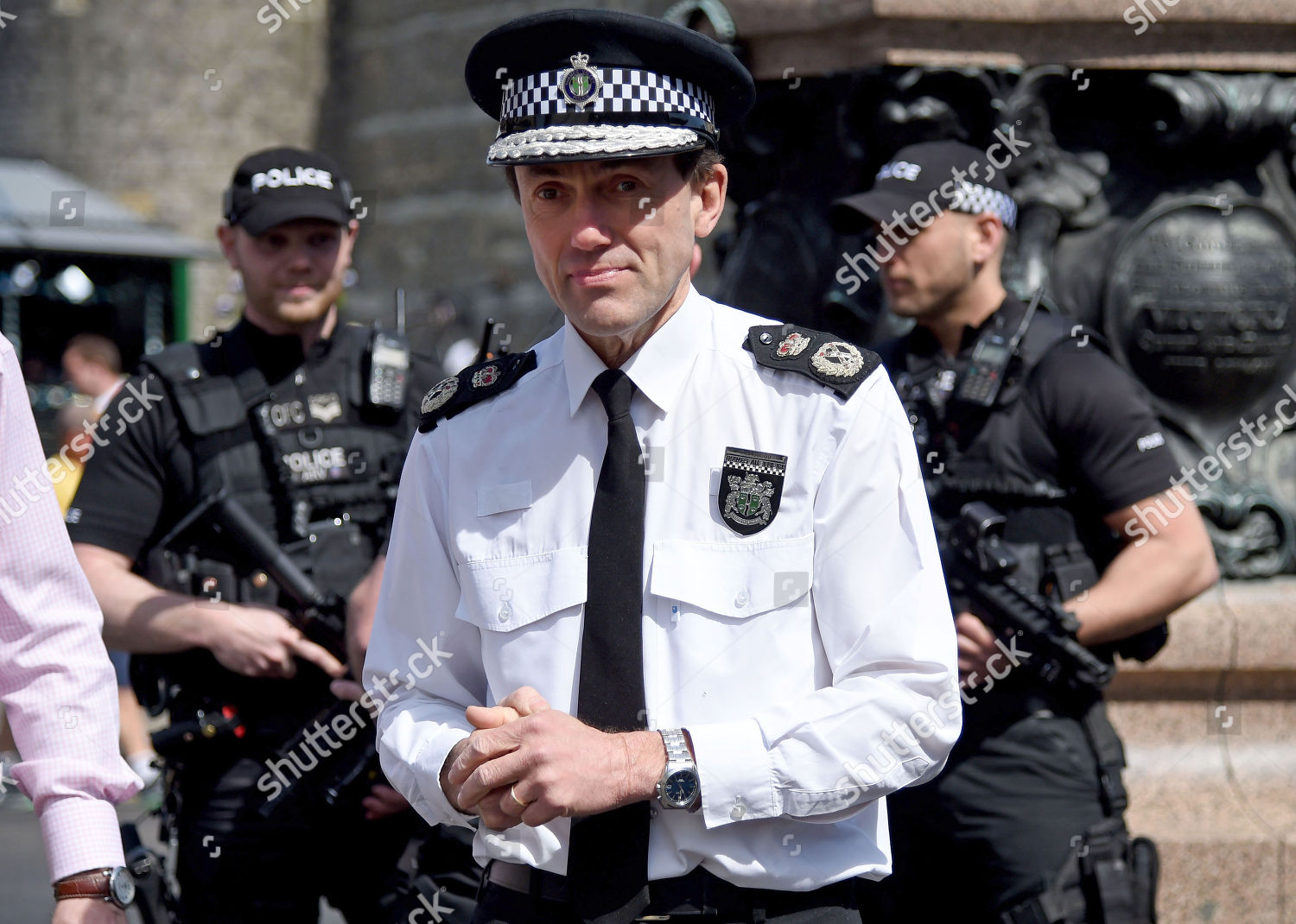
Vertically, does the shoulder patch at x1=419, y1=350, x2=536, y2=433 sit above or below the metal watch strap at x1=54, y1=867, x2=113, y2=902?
above

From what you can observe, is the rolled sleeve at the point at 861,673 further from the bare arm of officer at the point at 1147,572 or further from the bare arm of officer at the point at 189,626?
the bare arm of officer at the point at 189,626

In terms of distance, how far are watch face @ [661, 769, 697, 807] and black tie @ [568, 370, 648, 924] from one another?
0.36ft

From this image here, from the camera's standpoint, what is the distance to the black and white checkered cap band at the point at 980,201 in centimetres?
410

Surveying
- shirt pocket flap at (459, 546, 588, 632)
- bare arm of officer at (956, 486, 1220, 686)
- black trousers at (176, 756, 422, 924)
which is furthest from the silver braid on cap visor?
black trousers at (176, 756, 422, 924)

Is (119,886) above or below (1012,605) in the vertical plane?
below

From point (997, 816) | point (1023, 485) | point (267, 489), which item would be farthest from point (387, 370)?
point (997, 816)

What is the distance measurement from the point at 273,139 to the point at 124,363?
7585 millimetres

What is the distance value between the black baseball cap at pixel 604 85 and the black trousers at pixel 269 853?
1984 millimetres

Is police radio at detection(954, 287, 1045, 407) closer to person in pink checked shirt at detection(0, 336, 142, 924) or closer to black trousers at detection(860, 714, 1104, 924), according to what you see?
black trousers at detection(860, 714, 1104, 924)

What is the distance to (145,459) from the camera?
406cm

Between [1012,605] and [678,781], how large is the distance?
1727mm

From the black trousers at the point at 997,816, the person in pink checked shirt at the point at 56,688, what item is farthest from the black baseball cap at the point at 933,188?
the person in pink checked shirt at the point at 56,688

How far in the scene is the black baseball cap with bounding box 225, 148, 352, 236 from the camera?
4.14 meters

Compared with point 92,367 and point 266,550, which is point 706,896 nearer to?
point 266,550
